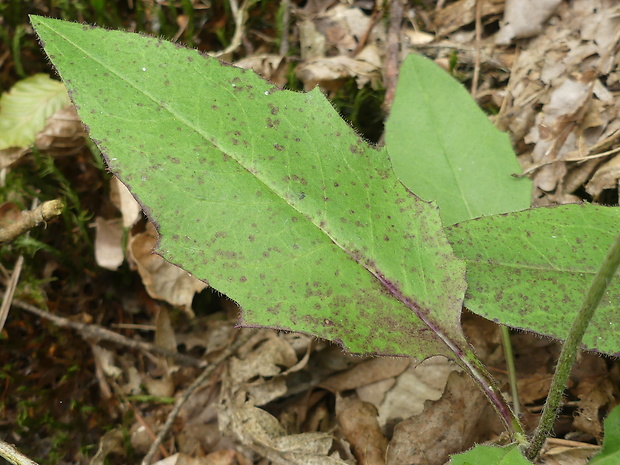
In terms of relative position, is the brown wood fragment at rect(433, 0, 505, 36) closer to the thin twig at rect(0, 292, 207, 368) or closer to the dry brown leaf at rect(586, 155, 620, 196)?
the dry brown leaf at rect(586, 155, 620, 196)

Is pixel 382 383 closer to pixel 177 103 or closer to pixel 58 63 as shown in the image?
pixel 177 103

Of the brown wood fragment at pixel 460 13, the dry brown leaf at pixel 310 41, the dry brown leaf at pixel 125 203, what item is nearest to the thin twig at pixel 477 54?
the brown wood fragment at pixel 460 13

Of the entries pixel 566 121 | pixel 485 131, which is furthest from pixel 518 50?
pixel 485 131

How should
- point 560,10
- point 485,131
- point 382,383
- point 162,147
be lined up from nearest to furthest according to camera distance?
point 162,147
point 485,131
point 382,383
point 560,10

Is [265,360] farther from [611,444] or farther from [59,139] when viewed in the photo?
[59,139]

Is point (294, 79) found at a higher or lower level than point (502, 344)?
higher

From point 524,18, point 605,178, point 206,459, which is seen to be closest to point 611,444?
point 605,178
